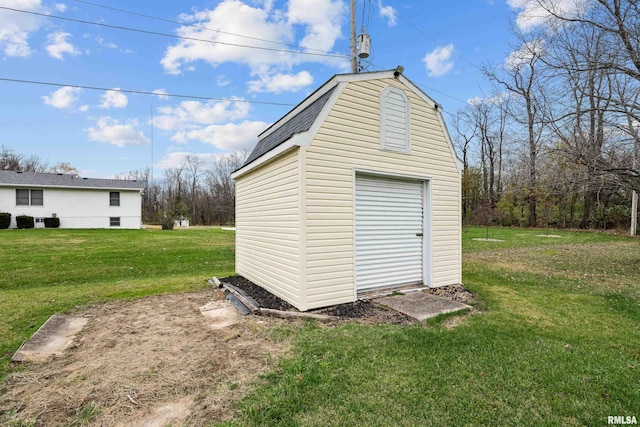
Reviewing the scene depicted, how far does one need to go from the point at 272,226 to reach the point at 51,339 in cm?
312

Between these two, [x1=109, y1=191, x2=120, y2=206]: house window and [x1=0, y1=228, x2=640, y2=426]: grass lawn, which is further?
[x1=109, y1=191, x2=120, y2=206]: house window

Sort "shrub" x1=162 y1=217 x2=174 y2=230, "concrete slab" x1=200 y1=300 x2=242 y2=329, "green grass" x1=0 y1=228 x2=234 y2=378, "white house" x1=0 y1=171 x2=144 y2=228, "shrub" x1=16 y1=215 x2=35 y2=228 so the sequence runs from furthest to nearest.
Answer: "shrub" x1=162 y1=217 x2=174 y2=230, "white house" x1=0 y1=171 x2=144 y2=228, "shrub" x1=16 y1=215 x2=35 y2=228, "green grass" x1=0 y1=228 x2=234 y2=378, "concrete slab" x1=200 y1=300 x2=242 y2=329

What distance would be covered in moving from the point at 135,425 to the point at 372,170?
13.6ft

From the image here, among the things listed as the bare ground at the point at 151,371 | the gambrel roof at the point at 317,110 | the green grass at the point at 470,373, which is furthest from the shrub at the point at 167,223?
the green grass at the point at 470,373

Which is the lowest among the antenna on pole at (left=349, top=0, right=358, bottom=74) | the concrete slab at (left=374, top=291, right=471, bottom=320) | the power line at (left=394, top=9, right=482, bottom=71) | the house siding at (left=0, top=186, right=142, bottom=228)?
the concrete slab at (left=374, top=291, right=471, bottom=320)

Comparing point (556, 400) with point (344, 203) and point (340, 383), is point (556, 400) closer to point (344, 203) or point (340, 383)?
point (340, 383)

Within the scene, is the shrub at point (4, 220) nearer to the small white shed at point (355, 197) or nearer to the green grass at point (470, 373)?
the small white shed at point (355, 197)

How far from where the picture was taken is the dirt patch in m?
2.12

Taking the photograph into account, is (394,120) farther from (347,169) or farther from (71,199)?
(71,199)

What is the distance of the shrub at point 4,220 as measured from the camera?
1759 centimetres

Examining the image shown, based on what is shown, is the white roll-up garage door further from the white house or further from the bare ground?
the white house

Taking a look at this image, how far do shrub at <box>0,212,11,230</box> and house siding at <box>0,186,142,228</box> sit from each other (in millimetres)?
487

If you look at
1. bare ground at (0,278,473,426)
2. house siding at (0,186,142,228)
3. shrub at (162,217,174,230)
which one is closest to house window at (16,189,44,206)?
house siding at (0,186,142,228)

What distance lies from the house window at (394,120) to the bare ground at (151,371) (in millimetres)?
2737
